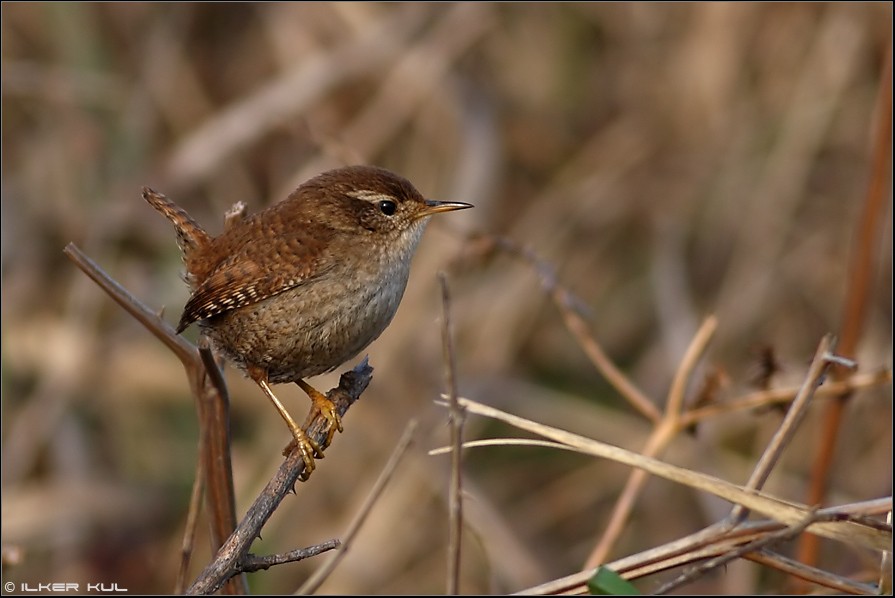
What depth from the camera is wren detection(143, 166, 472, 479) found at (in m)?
2.76

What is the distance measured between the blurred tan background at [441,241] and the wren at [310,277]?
6.36 ft

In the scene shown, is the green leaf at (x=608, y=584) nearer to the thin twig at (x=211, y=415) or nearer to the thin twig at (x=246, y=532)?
the thin twig at (x=246, y=532)

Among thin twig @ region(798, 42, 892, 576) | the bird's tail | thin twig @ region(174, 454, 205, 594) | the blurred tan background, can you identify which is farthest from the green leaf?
the blurred tan background

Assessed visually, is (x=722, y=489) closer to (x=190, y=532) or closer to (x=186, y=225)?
(x=190, y=532)

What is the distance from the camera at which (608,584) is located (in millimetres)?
1901

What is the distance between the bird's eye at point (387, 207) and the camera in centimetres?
304

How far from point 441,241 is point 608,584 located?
3314 mm

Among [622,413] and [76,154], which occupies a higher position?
[76,154]

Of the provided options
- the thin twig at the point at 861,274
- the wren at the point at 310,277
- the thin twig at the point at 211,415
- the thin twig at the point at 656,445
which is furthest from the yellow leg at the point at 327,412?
the thin twig at the point at 861,274

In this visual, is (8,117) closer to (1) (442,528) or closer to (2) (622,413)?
(1) (442,528)

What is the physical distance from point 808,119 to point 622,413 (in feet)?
5.17

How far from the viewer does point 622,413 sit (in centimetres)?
550

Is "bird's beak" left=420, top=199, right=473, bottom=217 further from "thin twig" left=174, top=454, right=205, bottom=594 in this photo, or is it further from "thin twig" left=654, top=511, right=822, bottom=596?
"thin twig" left=654, top=511, right=822, bottom=596

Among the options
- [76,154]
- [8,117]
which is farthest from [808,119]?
[8,117]
